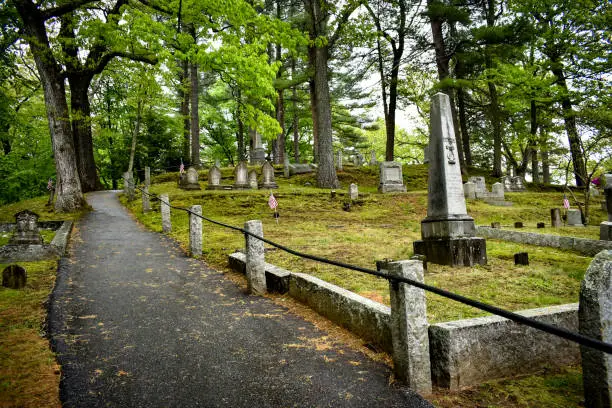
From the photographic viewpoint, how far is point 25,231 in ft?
23.4

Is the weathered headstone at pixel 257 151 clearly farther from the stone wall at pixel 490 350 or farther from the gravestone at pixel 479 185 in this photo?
the stone wall at pixel 490 350

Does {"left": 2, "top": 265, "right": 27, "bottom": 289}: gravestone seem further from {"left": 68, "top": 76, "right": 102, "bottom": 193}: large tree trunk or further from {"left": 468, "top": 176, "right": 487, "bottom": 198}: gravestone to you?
{"left": 468, "top": 176, "right": 487, "bottom": 198}: gravestone

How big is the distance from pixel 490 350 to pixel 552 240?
6549 millimetres

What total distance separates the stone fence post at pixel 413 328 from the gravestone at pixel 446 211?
13.9 ft

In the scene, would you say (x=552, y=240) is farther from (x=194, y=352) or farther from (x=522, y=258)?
(x=194, y=352)

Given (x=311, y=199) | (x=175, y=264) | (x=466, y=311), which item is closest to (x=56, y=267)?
(x=175, y=264)

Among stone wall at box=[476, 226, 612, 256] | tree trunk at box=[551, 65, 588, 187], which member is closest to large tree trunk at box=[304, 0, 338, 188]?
stone wall at box=[476, 226, 612, 256]

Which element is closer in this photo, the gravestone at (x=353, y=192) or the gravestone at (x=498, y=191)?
the gravestone at (x=353, y=192)

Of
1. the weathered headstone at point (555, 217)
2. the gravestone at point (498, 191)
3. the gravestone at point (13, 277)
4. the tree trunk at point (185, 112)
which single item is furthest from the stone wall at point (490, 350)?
the tree trunk at point (185, 112)

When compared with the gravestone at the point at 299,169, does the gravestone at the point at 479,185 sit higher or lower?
lower

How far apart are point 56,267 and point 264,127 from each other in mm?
7486

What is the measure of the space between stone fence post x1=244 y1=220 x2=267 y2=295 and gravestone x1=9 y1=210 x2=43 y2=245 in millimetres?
5253

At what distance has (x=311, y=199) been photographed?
15.0m

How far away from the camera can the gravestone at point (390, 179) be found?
18.7m
